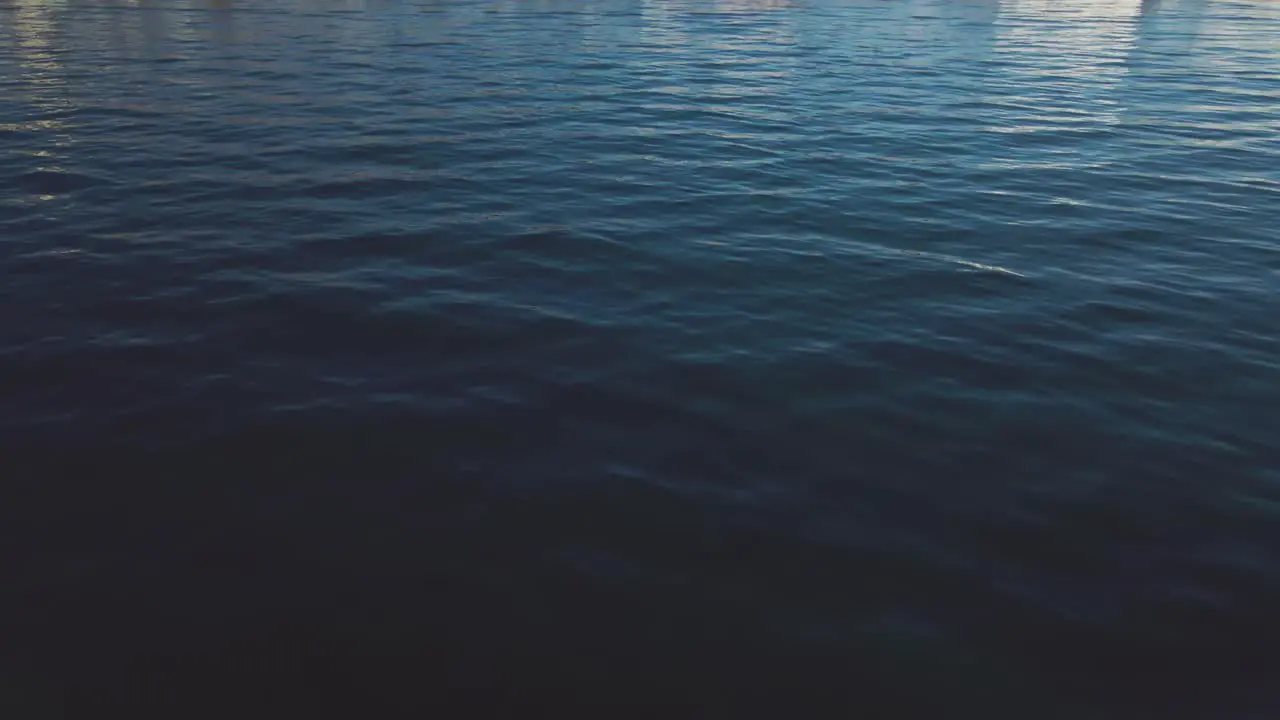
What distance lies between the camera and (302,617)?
8.60 m

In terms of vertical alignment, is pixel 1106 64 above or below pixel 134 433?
above

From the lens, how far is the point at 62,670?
26.0ft

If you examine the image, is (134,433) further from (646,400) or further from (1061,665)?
(1061,665)

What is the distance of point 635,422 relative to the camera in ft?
39.6

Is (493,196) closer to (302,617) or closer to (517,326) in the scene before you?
(517,326)

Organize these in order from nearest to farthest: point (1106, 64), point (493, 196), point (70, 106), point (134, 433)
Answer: point (134, 433) < point (493, 196) < point (70, 106) < point (1106, 64)

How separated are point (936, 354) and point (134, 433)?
411 inches

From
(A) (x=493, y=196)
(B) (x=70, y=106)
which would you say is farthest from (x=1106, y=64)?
(B) (x=70, y=106)

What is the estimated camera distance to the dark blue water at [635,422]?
8.23 metres

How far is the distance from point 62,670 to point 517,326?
26.4ft

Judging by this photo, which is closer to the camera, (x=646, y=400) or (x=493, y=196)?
(x=646, y=400)

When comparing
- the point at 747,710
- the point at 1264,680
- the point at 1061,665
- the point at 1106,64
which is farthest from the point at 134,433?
the point at 1106,64

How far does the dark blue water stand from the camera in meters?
8.23

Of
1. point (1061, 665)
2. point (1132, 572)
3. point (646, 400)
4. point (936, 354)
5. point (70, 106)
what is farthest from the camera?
point (70, 106)
